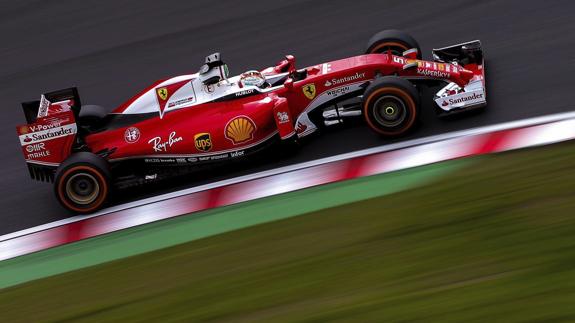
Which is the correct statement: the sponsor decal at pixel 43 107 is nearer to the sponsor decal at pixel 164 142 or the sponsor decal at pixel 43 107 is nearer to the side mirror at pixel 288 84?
the sponsor decal at pixel 164 142

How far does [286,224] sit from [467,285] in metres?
2.03

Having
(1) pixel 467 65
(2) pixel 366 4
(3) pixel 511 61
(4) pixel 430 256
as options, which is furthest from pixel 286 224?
(2) pixel 366 4

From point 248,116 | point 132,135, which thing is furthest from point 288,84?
point 132,135

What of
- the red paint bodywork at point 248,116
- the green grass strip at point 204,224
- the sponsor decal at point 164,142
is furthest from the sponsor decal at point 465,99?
the sponsor decal at point 164,142

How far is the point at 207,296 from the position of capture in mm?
5680

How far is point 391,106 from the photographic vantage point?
829cm

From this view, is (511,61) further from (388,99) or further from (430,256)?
(430,256)

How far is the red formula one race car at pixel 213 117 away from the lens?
8.41 m

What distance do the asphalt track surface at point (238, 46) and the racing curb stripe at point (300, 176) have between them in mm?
213

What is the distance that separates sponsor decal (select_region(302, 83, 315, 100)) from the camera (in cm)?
860

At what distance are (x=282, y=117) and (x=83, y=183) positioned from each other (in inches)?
82.8

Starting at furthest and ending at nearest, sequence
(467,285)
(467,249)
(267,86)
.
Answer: (267,86), (467,249), (467,285)

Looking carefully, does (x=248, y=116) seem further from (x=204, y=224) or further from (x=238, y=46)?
(x=238, y=46)

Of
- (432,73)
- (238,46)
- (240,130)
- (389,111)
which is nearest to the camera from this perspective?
(389,111)
